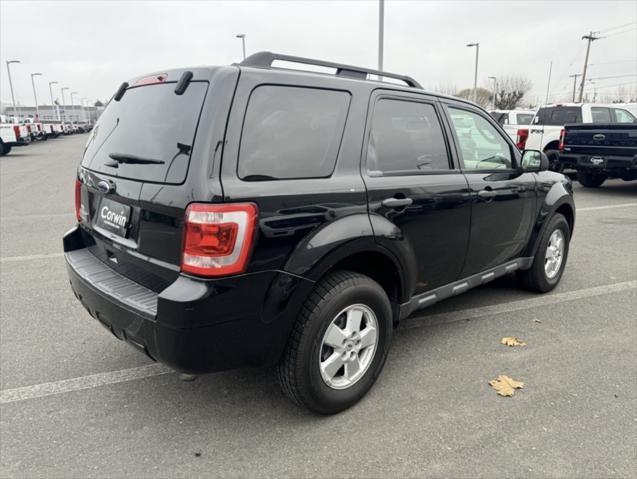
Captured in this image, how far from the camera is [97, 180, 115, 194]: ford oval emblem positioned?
2676 millimetres

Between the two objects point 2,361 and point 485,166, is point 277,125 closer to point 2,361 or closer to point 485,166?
point 485,166

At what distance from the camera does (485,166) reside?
148 inches

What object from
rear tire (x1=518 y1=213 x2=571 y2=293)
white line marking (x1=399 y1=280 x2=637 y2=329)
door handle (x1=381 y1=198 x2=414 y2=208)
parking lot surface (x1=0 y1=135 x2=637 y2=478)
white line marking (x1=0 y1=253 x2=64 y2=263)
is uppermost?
door handle (x1=381 y1=198 x2=414 y2=208)

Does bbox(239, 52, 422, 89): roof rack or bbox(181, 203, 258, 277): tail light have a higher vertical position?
bbox(239, 52, 422, 89): roof rack

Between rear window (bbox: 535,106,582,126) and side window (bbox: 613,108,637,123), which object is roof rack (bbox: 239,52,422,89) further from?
side window (bbox: 613,108,637,123)

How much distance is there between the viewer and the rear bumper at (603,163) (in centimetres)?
1003

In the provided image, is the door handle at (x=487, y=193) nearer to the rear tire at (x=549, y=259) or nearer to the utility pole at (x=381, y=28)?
the rear tire at (x=549, y=259)

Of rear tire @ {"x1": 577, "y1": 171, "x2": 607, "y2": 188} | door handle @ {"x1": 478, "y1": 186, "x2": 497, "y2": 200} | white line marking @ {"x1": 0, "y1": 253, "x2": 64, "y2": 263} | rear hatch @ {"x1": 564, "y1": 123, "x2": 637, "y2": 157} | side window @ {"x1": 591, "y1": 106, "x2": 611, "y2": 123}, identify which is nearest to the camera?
door handle @ {"x1": 478, "y1": 186, "x2": 497, "y2": 200}

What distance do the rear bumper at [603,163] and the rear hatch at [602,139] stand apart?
0.09 m

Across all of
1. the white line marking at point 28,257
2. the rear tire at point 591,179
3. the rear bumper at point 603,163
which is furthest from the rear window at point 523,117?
the white line marking at point 28,257

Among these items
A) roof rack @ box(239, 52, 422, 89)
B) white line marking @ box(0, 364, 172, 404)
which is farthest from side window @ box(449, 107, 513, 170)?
white line marking @ box(0, 364, 172, 404)

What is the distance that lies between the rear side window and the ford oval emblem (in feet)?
2.90

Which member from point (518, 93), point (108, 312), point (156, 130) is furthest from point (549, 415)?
point (518, 93)

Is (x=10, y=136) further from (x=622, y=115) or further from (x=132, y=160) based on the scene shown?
(x=622, y=115)
